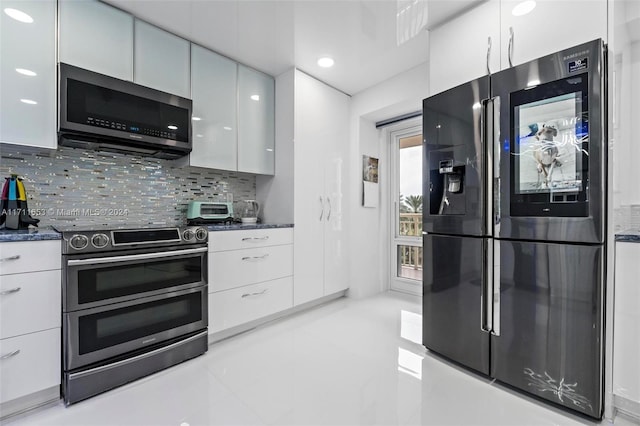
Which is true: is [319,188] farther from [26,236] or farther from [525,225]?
[26,236]

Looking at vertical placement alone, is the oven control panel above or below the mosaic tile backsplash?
below

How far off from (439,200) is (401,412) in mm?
1270

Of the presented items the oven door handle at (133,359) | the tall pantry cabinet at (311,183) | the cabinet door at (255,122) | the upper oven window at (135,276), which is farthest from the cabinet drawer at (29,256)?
the tall pantry cabinet at (311,183)

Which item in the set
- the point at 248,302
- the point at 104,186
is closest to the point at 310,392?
the point at 248,302

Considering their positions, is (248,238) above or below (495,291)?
above

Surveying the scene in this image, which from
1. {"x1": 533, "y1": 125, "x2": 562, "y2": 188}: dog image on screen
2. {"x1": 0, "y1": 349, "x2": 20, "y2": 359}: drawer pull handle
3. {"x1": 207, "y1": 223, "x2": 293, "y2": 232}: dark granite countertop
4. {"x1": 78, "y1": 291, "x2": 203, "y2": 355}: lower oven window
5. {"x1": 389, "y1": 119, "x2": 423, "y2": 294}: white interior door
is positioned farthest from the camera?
{"x1": 389, "y1": 119, "x2": 423, "y2": 294}: white interior door

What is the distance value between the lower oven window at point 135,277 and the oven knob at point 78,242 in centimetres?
13

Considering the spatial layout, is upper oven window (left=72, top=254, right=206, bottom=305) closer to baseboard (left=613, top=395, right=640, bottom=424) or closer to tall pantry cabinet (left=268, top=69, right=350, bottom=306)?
tall pantry cabinet (left=268, top=69, right=350, bottom=306)

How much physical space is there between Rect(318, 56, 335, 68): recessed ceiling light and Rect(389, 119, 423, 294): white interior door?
1.25 metres

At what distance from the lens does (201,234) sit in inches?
83.0

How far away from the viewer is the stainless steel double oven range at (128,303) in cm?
158

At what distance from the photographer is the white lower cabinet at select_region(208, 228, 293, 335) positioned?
88.4 inches

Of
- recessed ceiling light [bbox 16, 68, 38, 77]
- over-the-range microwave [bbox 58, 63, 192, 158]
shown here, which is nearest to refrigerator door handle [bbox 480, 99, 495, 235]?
over-the-range microwave [bbox 58, 63, 192, 158]

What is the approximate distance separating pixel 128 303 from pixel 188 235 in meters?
0.53
